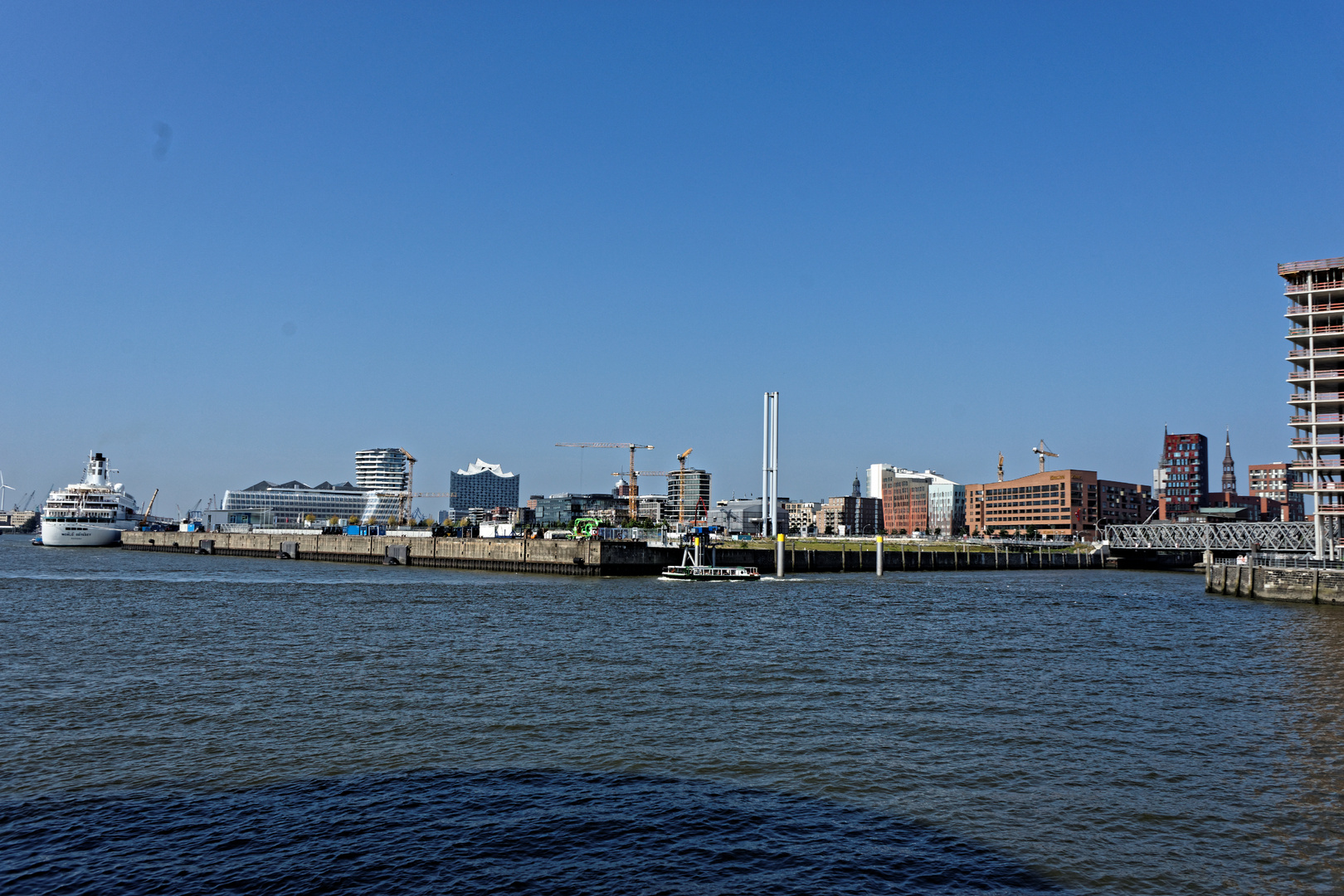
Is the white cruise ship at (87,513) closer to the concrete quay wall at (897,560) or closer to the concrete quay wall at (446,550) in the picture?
the concrete quay wall at (446,550)

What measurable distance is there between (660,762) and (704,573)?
7650 centimetres

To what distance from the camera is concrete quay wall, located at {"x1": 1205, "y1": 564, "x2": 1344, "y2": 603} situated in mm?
69625

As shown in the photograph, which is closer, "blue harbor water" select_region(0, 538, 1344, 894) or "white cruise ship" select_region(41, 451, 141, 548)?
"blue harbor water" select_region(0, 538, 1344, 894)

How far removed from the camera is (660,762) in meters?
23.6

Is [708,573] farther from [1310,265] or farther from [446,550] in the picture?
[1310,265]

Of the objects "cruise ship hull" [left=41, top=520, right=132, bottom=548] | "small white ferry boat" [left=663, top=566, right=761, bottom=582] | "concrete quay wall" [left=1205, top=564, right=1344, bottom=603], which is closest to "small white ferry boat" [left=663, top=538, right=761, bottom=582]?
"small white ferry boat" [left=663, top=566, right=761, bottom=582]

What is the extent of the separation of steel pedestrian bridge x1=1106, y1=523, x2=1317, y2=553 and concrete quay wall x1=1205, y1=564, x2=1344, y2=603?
26.5 metres

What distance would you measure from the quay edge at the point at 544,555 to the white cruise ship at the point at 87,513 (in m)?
4.56

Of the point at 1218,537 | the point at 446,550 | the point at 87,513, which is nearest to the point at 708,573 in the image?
the point at 446,550

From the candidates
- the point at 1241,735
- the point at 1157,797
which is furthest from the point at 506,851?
the point at 1241,735

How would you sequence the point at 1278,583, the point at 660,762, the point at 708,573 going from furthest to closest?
the point at 708,573 < the point at 1278,583 < the point at 660,762

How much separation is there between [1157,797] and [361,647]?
115ft

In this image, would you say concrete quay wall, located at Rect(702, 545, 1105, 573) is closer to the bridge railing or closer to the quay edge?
the quay edge

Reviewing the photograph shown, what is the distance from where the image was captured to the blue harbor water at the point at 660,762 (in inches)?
659
